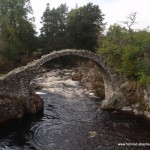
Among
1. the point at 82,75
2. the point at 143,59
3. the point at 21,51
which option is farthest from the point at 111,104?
the point at 21,51

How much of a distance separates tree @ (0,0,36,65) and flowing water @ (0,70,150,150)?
2978 centimetres

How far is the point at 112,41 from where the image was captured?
1312 inches

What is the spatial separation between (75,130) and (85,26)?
3904 cm

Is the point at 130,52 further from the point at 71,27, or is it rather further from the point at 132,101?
the point at 71,27

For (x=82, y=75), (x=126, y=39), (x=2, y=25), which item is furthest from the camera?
(x=2, y=25)

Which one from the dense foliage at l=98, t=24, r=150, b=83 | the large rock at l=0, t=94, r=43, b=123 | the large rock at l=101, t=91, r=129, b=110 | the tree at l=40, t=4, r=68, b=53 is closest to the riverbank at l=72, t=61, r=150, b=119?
the large rock at l=101, t=91, r=129, b=110

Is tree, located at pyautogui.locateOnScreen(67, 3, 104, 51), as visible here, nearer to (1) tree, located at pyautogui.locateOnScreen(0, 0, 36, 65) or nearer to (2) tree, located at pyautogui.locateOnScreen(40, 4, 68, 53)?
(2) tree, located at pyautogui.locateOnScreen(40, 4, 68, 53)

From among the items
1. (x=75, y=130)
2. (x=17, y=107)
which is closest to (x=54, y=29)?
(x=17, y=107)

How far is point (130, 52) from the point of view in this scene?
28.7 m

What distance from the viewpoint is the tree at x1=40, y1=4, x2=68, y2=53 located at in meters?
61.6

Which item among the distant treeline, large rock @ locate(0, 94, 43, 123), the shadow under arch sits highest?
the distant treeline

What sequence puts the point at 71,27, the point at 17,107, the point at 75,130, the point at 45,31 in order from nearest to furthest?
the point at 75,130
the point at 17,107
the point at 71,27
the point at 45,31

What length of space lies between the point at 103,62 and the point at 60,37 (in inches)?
1420

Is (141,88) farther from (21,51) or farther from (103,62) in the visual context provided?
(21,51)
